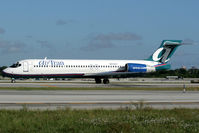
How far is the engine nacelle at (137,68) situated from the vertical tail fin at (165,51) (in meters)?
2.55

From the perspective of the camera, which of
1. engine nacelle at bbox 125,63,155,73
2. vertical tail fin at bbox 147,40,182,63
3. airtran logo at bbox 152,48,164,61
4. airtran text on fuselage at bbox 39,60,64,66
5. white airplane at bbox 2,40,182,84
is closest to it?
white airplane at bbox 2,40,182,84

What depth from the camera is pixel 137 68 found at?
5253cm

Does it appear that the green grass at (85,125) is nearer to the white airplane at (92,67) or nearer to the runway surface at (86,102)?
the runway surface at (86,102)

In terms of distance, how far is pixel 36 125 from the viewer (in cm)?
1063

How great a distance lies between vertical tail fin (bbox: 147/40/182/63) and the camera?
5488 cm

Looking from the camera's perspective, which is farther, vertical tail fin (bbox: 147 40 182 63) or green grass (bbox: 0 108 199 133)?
vertical tail fin (bbox: 147 40 182 63)

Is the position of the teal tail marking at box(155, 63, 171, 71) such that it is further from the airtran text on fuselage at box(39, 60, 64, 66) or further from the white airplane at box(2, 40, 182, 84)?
the airtran text on fuselage at box(39, 60, 64, 66)

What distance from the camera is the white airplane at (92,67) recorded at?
48.6m

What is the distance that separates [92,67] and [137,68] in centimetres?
788

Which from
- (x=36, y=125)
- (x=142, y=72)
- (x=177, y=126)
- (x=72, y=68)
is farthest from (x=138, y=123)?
(x=142, y=72)

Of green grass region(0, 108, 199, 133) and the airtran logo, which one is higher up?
the airtran logo

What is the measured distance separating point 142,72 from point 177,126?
140 feet

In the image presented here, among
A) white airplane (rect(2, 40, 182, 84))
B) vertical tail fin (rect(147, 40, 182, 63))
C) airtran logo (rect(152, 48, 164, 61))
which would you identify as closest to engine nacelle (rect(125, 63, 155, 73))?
white airplane (rect(2, 40, 182, 84))

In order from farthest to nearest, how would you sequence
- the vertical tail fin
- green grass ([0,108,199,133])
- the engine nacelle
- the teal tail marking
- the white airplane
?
the vertical tail fin
the teal tail marking
the engine nacelle
the white airplane
green grass ([0,108,199,133])
